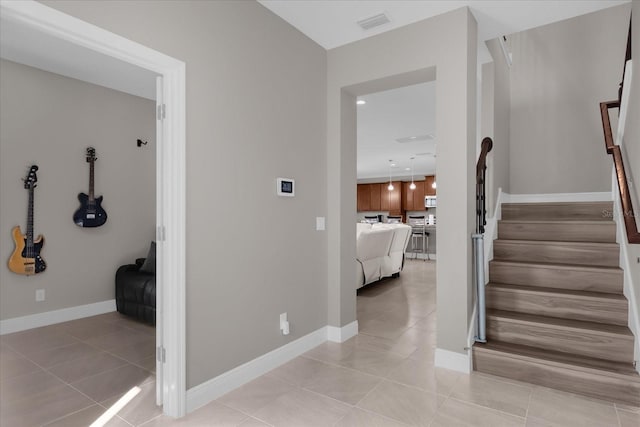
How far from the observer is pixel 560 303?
280 centimetres

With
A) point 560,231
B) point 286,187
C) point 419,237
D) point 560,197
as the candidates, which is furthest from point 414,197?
point 286,187

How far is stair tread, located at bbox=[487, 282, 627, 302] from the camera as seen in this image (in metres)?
2.71

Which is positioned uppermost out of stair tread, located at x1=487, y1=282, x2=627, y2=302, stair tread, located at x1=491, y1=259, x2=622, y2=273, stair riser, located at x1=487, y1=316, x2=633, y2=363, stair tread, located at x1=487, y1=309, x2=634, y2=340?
stair tread, located at x1=491, y1=259, x2=622, y2=273

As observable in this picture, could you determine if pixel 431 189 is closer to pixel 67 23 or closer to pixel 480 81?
pixel 480 81

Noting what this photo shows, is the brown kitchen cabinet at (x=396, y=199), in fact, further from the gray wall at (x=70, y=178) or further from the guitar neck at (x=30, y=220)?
the guitar neck at (x=30, y=220)

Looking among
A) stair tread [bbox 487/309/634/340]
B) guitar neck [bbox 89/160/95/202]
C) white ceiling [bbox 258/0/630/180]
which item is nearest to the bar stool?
white ceiling [bbox 258/0/630/180]

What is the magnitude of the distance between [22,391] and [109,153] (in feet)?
9.19

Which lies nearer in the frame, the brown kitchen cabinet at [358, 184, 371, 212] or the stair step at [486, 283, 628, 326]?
the stair step at [486, 283, 628, 326]

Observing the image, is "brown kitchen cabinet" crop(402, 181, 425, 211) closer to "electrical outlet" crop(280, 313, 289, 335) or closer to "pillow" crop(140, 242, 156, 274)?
"pillow" crop(140, 242, 156, 274)

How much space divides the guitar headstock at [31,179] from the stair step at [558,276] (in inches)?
180

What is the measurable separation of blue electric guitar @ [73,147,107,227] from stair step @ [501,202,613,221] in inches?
186

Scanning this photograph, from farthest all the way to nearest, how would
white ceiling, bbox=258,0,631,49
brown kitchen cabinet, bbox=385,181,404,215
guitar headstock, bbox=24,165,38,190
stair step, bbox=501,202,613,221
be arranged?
brown kitchen cabinet, bbox=385,181,404,215 → stair step, bbox=501,202,613,221 → guitar headstock, bbox=24,165,38,190 → white ceiling, bbox=258,0,631,49

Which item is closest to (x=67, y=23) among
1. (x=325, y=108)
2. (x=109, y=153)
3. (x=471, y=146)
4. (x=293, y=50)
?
(x=293, y=50)

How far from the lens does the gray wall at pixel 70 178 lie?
11.7ft
